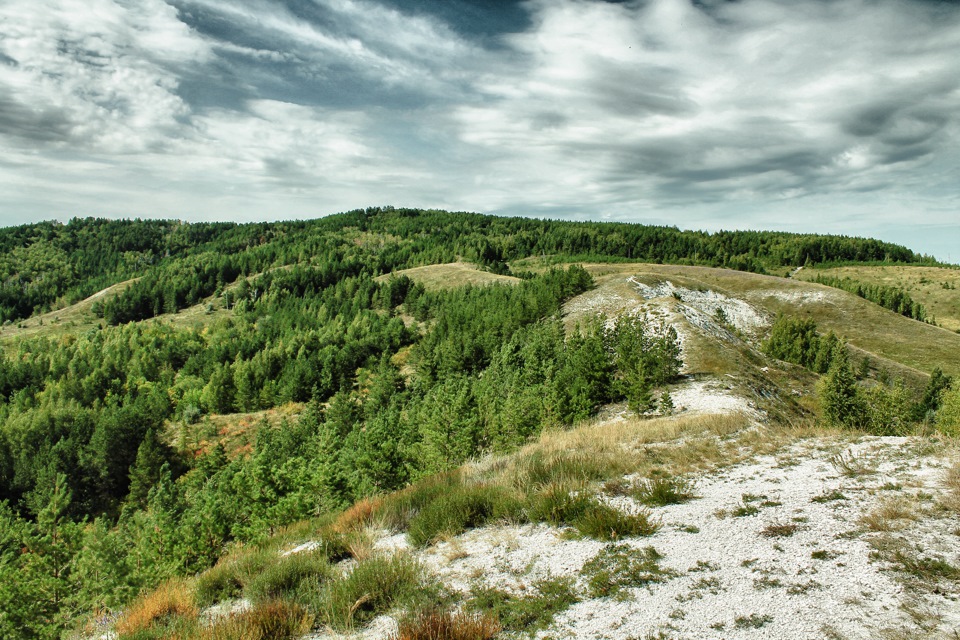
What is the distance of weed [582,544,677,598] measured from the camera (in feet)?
20.2

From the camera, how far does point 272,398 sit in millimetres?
103062

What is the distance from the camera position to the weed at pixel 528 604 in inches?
221

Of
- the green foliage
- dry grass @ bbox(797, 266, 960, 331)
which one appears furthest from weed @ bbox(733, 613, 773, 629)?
dry grass @ bbox(797, 266, 960, 331)

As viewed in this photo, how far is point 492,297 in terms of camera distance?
110688 mm

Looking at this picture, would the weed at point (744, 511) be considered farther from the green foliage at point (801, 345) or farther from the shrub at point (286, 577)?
the green foliage at point (801, 345)

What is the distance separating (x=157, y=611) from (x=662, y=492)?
29.1 feet

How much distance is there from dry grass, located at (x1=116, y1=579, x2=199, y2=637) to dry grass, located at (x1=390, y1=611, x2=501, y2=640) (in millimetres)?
3969

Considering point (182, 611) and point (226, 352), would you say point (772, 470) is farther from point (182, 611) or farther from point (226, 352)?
point (226, 352)

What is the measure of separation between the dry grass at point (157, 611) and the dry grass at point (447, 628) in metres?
3.97

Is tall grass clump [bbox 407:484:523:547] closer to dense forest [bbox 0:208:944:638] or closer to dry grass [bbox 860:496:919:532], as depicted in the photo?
dry grass [bbox 860:496:919:532]

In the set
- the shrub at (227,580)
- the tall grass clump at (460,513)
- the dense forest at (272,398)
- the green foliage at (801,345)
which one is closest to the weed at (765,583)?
the tall grass clump at (460,513)

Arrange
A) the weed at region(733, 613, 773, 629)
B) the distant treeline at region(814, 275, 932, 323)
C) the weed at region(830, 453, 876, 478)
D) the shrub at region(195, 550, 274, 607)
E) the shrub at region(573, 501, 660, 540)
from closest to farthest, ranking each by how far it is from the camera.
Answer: the weed at region(733, 613, 773, 629), the shrub at region(573, 501, 660, 540), the shrub at region(195, 550, 274, 607), the weed at region(830, 453, 876, 478), the distant treeline at region(814, 275, 932, 323)

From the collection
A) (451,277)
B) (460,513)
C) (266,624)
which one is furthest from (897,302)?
→ (266,624)

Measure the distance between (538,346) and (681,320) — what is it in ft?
52.0
